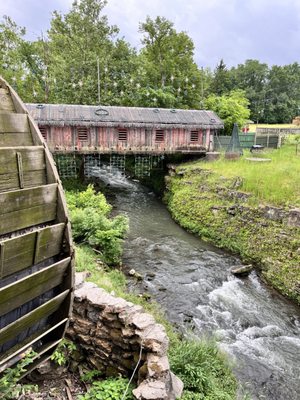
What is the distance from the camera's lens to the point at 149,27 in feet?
82.5

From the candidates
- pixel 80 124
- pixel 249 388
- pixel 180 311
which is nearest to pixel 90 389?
pixel 249 388

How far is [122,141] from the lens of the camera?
17797 mm

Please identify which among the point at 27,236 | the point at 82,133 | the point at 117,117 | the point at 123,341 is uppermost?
the point at 117,117

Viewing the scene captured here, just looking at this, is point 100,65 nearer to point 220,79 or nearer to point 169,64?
point 169,64

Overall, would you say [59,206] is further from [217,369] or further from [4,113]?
[217,369]

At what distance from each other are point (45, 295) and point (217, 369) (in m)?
4.05

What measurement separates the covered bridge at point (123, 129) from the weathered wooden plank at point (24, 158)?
1414 centimetres

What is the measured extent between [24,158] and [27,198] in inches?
16.5

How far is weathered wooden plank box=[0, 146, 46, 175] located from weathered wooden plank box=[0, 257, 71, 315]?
42.8 inches

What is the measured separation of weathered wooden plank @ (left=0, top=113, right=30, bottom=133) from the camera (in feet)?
9.91

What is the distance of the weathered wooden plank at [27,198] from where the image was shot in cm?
277

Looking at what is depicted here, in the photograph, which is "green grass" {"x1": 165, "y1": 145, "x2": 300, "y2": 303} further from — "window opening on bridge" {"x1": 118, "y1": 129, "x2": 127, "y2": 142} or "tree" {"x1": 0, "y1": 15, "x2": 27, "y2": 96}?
"tree" {"x1": 0, "y1": 15, "x2": 27, "y2": 96}

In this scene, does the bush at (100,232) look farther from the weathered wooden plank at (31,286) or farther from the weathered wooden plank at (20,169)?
the weathered wooden plank at (20,169)

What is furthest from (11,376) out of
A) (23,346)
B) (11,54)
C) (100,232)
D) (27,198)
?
(11,54)
